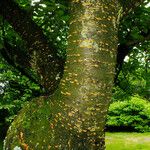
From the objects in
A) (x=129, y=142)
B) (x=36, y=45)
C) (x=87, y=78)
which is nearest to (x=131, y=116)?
(x=129, y=142)

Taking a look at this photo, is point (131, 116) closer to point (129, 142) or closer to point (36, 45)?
point (129, 142)

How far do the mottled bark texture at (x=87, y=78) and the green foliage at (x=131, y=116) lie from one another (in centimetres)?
2235

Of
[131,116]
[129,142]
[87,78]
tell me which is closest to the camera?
[87,78]

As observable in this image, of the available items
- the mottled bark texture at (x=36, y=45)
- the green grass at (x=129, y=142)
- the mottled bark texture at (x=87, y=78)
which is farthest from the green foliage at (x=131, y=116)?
the mottled bark texture at (x=87, y=78)

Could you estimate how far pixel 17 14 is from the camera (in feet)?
10.5

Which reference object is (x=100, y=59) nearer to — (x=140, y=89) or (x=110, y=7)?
(x=110, y=7)

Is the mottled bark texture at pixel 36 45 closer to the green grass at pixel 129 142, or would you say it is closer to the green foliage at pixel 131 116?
the green grass at pixel 129 142

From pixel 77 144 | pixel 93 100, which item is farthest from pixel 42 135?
pixel 93 100

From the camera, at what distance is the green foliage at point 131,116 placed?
81.5ft

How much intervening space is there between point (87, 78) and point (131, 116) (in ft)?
75.8

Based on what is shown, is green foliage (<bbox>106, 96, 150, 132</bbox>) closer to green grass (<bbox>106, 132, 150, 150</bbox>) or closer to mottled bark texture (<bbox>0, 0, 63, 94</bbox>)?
green grass (<bbox>106, 132, 150, 150</bbox>)

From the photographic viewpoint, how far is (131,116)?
2506cm

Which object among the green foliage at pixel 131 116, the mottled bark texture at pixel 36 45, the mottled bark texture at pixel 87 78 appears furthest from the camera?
the green foliage at pixel 131 116

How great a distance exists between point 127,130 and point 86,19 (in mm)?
23743
